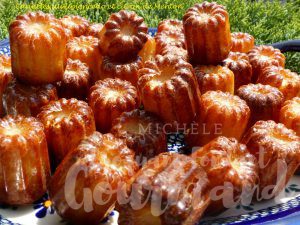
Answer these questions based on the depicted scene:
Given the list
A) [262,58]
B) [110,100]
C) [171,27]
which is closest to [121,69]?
[110,100]

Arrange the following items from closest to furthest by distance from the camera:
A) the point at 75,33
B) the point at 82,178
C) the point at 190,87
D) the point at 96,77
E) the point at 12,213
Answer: the point at 82,178 → the point at 12,213 → the point at 190,87 → the point at 96,77 → the point at 75,33

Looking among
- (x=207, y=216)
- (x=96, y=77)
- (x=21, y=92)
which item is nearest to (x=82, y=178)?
(x=207, y=216)

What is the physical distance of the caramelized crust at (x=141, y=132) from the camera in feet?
5.79

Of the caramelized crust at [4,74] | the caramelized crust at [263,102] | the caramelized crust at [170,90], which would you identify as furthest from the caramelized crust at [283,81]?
the caramelized crust at [4,74]

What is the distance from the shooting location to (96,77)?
2.30m

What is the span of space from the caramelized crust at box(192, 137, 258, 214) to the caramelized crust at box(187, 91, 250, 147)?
219mm

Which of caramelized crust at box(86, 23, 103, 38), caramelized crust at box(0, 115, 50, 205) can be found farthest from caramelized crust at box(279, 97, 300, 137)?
caramelized crust at box(86, 23, 103, 38)

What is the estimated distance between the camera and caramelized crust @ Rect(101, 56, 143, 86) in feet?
7.05

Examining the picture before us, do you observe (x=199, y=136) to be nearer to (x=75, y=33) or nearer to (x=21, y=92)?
(x=21, y=92)

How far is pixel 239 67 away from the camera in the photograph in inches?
87.2

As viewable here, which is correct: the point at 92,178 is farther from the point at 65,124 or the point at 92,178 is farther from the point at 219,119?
the point at 219,119

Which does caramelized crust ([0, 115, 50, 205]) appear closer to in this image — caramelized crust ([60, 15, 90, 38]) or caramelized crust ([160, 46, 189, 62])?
caramelized crust ([160, 46, 189, 62])

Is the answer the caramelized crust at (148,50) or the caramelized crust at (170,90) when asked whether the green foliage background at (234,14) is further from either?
the caramelized crust at (170,90)

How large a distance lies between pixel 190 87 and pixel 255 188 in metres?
0.45
